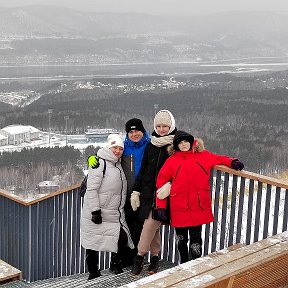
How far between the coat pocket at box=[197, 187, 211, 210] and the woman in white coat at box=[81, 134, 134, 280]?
66cm

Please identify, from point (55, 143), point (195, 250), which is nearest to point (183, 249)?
point (195, 250)

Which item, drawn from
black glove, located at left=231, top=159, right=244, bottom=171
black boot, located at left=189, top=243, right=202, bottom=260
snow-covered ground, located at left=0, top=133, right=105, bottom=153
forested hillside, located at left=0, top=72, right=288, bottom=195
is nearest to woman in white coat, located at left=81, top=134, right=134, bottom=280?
black boot, located at left=189, top=243, right=202, bottom=260

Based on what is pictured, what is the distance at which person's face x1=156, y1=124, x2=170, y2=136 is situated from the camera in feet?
13.1

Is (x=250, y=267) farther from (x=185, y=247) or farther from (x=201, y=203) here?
(x=185, y=247)

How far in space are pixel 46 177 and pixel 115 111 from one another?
40107 millimetres

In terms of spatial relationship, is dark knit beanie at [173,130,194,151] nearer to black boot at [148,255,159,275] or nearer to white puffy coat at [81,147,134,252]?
white puffy coat at [81,147,134,252]

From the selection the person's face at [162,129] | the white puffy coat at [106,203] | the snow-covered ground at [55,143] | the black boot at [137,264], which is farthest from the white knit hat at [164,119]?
the snow-covered ground at [55,143]

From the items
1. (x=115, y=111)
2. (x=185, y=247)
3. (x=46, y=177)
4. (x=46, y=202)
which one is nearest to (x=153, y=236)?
(x=185, y=247)

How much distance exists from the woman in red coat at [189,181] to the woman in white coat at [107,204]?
0.41 m

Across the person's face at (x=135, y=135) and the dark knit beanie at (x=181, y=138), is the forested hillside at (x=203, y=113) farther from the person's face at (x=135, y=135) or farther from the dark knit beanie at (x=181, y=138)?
the dark knit beanie at (x=181, y=138)

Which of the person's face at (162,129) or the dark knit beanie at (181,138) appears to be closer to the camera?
the dark knit beanie at (181,138)

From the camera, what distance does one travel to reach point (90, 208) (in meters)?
4.13

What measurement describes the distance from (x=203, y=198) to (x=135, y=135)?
2.53 feet

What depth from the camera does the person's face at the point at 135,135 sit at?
4087mm
